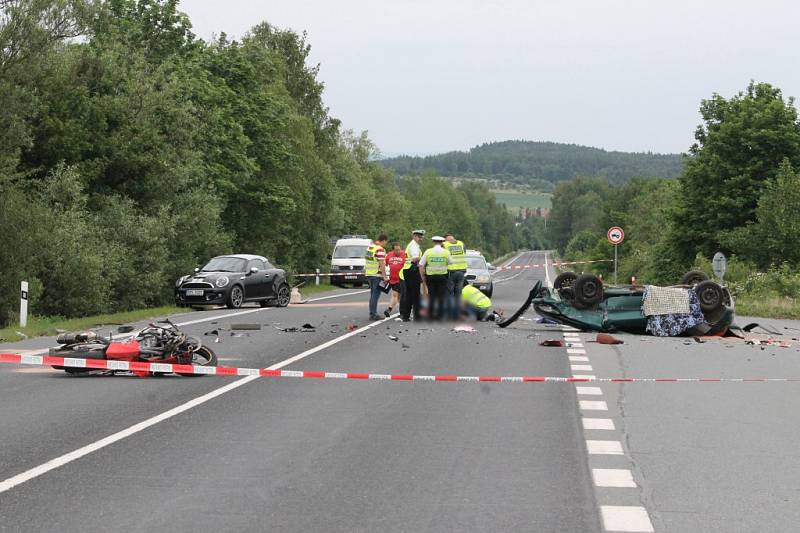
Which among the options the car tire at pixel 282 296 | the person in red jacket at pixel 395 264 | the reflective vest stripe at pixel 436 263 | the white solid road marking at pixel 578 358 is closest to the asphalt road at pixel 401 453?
the white solid road marking at pixel 578 358

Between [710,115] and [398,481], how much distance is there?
64879 millimetres

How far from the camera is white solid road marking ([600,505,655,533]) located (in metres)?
6.46

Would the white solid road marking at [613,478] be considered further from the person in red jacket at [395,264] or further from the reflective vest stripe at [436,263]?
the person in red jacket at [395,264]

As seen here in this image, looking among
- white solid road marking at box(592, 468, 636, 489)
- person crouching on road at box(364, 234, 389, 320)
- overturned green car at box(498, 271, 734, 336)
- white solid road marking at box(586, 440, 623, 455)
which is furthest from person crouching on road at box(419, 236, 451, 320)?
white solid road marking at box(592, 468, 636, 489)

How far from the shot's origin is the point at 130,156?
39906 mm

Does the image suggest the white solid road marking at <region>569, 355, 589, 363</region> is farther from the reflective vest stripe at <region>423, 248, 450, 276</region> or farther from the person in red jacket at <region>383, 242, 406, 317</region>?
the person in red jacket at <region>383, 242, 406, 317</region>

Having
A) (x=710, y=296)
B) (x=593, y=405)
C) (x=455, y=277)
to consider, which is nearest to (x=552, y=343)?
(x=710, y=296)

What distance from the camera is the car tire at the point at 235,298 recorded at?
31188 millimetres

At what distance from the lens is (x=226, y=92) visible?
54469 mm

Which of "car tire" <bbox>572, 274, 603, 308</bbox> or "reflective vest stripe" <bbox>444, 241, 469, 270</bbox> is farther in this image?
→ "reflective vest stripe" <bbox>444, 241, 469, 270</bbox>

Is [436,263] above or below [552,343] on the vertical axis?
above

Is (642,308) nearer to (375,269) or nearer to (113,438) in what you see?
(375,269)

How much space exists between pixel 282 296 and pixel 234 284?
85.1 inches

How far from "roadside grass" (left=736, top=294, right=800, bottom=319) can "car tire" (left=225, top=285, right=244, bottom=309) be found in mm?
12865
